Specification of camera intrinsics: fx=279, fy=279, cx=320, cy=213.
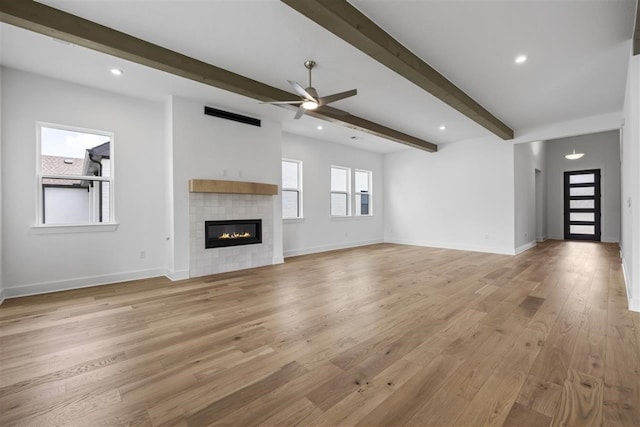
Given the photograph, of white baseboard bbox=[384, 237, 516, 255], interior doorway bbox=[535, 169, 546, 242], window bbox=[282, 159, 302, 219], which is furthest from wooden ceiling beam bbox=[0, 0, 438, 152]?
interior doorway bbox=[535, 169, 546, 242]

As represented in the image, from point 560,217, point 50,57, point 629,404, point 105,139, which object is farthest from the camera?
point 560,217

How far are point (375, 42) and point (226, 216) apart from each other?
3.60 metres

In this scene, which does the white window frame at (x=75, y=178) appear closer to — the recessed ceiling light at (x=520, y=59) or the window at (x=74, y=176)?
the window at (x=74, y=176)

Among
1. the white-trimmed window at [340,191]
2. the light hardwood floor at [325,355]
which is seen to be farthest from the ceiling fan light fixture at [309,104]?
the white-trimmed window at [340,191]

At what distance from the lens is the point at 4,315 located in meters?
2.92

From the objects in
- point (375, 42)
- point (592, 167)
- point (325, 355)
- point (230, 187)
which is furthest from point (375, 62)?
point (592, 167)

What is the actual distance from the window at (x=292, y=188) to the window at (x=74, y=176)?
3318 mm

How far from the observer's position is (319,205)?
714cm

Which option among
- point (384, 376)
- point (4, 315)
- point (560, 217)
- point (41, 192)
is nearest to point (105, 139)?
point (41, 192)

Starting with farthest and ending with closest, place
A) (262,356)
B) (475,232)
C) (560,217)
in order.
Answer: (560,217) < (475,232) < (262,356)

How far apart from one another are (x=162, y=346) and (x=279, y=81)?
10.9ft

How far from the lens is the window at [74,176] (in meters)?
3.76

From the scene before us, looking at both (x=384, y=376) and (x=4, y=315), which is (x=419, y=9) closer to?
(x=384, y=376)

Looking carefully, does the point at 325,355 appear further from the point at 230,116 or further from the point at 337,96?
the point at 230,116
